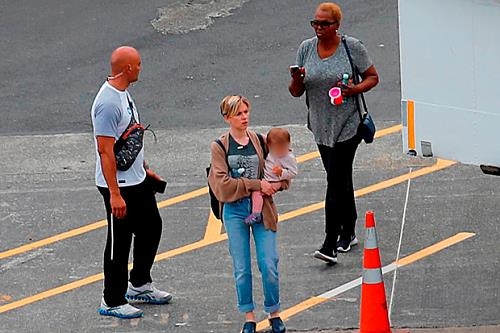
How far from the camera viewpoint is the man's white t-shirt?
8055 millimetres

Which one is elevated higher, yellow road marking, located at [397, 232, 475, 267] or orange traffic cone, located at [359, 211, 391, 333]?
orange traffic cone, located at [359, 211, 391, 333]

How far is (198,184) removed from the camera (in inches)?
437

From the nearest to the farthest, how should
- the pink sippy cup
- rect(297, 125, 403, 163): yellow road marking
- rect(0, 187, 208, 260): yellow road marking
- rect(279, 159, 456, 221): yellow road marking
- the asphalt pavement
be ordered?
the asphalt pavement < the pink sippy cup < rect(0, 187, 208, 260): yellow road marking < rect(279, 159, 456, 221): yellow road marking < rect(297, 125, 403, 163): yellow road marking

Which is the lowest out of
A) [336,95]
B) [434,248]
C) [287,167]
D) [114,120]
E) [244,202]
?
[434,248]

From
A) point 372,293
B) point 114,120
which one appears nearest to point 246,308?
point 372,293

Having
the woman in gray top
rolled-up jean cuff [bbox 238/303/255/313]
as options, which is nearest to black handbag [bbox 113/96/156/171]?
rolled-up jean cuff [bbox 238/303/255/313]

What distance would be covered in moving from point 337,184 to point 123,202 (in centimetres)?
183

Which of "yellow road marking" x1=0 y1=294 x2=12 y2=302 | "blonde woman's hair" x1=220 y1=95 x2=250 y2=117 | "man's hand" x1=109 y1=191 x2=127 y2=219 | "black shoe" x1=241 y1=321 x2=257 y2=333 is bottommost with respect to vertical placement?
"yellow road marking" x1=0 y1=294 x2=12 y2=302

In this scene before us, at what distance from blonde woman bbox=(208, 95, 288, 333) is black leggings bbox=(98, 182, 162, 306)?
2.08 ft

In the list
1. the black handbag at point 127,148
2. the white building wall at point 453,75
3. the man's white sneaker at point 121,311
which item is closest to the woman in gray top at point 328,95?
the white building wall at point 453,75

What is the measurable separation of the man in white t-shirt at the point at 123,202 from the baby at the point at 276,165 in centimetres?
89

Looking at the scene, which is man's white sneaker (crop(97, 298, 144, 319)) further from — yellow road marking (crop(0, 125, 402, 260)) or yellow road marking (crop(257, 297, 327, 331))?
yellow road marking (crop(0, 125, 402, 260))

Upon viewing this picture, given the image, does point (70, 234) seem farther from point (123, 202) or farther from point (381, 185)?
point (381, 185)

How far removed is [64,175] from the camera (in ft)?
37.8
